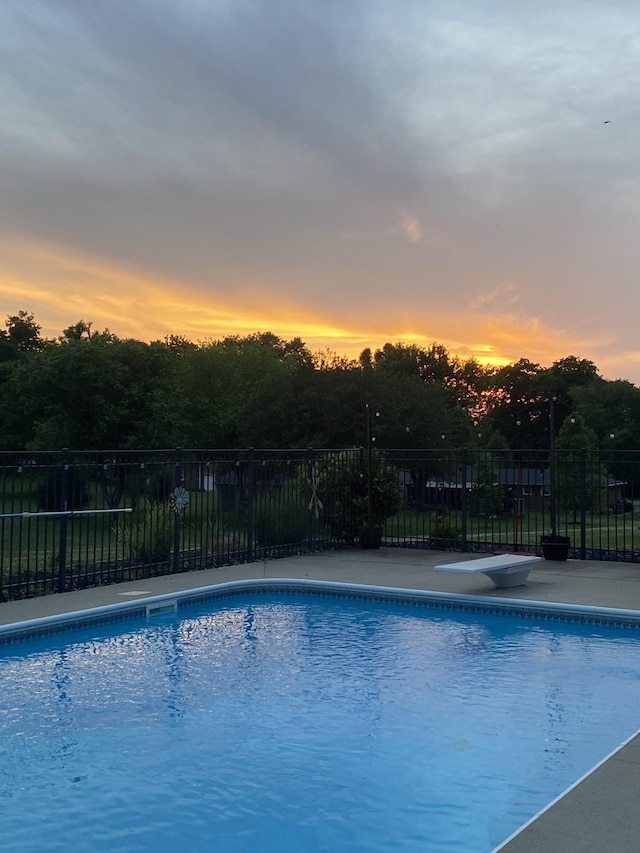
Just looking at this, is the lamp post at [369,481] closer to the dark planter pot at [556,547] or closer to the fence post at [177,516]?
the dark planter pot at [556,547]

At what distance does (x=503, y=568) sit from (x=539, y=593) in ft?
1.90

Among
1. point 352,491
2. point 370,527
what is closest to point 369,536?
point 370,527

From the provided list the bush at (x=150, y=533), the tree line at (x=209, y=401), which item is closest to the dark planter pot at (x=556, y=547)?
the bush at (x=150, y=533)

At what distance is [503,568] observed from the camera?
1056cm

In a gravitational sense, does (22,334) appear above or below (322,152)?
above

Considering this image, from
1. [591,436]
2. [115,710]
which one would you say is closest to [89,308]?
[115,710]

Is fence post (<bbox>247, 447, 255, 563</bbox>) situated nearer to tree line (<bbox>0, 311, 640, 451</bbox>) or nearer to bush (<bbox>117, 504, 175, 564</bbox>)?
bush (<bbox>117, 504, 175, 564</bbox>)

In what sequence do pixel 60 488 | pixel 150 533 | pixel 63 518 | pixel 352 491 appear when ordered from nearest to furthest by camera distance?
pixel 63 518
pixel 60 488
pixel 150 533
pixel 352 491

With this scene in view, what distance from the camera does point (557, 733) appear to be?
5.80 metres

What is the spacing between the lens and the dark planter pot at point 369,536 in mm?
15242

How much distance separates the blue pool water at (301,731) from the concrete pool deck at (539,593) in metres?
0.46

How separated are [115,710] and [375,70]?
1157 centimetres

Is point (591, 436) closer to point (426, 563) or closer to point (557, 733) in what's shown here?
point (426, 563)

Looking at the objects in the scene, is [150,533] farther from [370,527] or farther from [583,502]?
[583,502]
